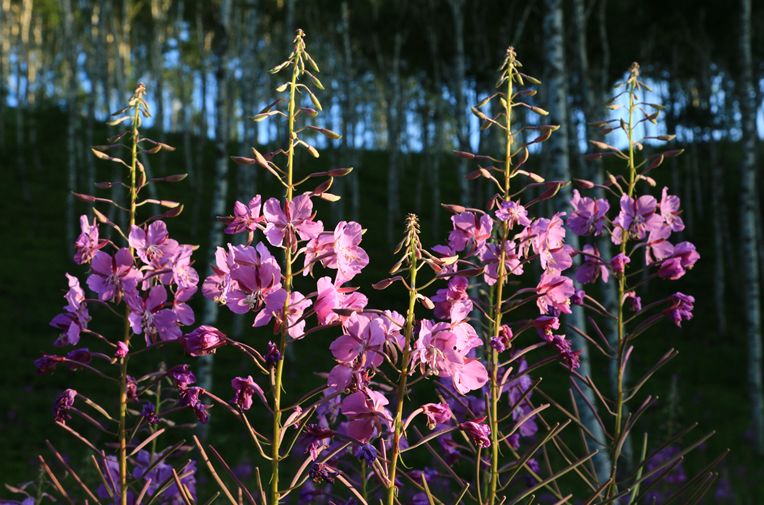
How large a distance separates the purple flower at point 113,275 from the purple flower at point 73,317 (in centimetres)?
6

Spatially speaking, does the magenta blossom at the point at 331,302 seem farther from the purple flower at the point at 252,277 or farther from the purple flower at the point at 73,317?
the purple flower at the point at 73,317

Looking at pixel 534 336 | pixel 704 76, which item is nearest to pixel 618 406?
pixel 534 336

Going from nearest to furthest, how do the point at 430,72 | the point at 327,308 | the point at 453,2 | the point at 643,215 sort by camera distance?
the point at 327,308 < the point at 643,215 < the point at 453,2 < the point at 430,72

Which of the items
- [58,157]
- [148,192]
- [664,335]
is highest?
[58,157]

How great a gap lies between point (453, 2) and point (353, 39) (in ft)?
40.3

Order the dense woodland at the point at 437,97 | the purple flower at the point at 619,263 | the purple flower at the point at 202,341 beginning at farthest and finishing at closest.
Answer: the dense woodland at the point at 437,97, the purple flower at the point at 619,263, the purple flower at the point at 202,341

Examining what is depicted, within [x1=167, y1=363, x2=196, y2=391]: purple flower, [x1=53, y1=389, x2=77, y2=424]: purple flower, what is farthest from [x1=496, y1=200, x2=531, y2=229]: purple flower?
[x1=53, y1=389, x2=77, y2=424]: purple flower

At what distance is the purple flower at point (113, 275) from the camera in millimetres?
1834

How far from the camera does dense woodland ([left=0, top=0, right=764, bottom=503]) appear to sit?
12.0 metres

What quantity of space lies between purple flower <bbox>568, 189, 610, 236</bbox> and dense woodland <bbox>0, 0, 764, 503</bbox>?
6195 millimetres

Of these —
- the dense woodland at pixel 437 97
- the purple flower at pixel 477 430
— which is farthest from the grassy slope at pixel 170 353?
the purple flower at pixel 477 430

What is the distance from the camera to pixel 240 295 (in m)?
1.64

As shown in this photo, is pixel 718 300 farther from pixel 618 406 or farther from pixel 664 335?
pixel 618 406

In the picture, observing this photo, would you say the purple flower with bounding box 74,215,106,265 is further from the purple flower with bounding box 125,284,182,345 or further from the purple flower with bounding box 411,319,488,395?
the purple flower with bounding box 411,319,488,395
